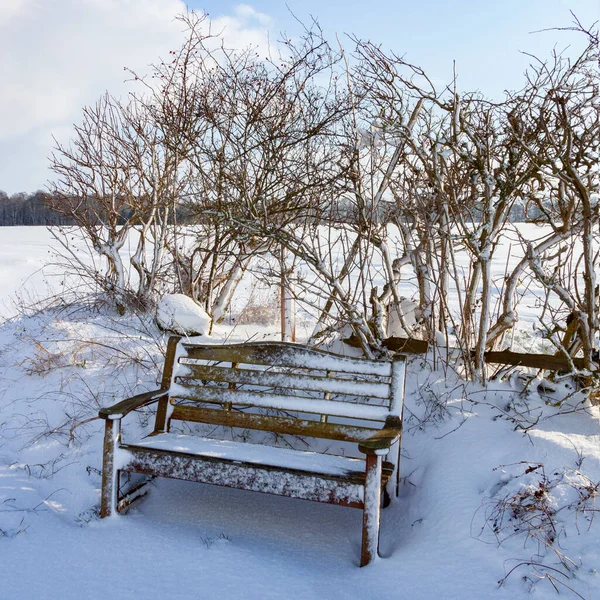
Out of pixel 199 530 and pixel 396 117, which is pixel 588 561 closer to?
pixel 199 530

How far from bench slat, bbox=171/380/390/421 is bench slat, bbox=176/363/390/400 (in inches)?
2.7

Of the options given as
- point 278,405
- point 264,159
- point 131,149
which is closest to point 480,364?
point 278,405

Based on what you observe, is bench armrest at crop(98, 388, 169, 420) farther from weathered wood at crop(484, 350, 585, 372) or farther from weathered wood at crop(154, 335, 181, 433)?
weathered wood at crop(484, 350, 585, 372)

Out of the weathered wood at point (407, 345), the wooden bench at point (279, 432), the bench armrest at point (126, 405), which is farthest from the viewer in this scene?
the weathered wood at point (407, 345)

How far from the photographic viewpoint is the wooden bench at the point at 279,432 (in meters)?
2.75

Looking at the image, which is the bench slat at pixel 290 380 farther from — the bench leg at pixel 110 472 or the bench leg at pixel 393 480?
the bench leg at pixel 110 472

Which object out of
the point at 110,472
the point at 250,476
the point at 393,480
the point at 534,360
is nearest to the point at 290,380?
the point at 250,476

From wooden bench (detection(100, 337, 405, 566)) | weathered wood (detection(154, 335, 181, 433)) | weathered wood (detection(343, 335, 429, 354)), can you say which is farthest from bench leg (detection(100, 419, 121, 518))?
weathered wood (detection(343, 335, 429, 354))

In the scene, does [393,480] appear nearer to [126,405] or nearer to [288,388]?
[288,388]

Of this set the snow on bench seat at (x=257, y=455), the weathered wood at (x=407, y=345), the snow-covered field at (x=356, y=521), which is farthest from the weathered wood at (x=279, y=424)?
the weathered wood at (x=407, y=345)

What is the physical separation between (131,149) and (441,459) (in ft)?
19.5

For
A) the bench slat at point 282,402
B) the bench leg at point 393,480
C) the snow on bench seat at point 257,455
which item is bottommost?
the bench leg at point 393,480

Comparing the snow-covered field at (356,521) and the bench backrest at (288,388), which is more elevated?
the bench backrest at (288,388)

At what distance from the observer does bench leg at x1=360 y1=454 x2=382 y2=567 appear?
2653 millimetres
